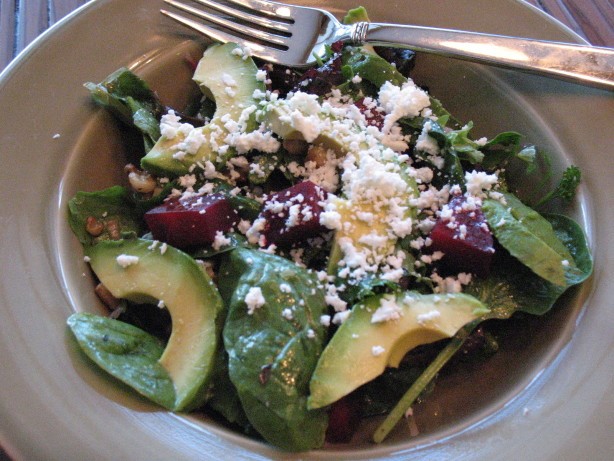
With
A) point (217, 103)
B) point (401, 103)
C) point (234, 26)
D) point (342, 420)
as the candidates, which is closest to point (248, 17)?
point (234, 26)

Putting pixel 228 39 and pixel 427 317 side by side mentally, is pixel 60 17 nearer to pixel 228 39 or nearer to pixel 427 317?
pixel 228 39

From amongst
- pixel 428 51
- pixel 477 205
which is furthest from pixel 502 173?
pixel 428 51

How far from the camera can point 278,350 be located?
107 centimetres

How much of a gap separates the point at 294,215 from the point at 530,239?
1.81 ft

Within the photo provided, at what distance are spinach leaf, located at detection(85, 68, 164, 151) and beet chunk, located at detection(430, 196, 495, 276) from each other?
0.82m

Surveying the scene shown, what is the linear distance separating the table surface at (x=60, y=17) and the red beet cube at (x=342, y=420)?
171 centimetres

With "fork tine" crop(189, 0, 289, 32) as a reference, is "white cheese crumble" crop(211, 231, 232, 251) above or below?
below

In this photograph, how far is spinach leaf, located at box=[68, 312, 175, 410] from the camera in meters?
1.07

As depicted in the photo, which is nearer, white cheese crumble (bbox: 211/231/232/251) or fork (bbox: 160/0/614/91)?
white cheese crumble (bbox: 211/231/232/251)

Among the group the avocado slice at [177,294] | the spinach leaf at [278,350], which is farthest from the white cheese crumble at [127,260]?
the spinach leaf at [278,350]

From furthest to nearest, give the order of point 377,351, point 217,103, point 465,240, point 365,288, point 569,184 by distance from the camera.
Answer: point 217,103 < point 569,184 < point 465,240 < point 365,288 < point 377,351

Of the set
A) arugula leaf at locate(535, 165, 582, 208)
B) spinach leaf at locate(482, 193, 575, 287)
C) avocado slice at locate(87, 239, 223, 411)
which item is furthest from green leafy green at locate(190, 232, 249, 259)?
arugula leaf at locate(535, 165, 582, 208)

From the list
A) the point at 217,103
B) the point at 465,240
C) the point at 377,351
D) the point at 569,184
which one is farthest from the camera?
the point at 217,103

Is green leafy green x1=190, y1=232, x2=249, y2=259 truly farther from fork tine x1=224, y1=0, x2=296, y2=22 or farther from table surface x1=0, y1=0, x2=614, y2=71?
table surface x1=0, y1=0, x2=614, y2=71
